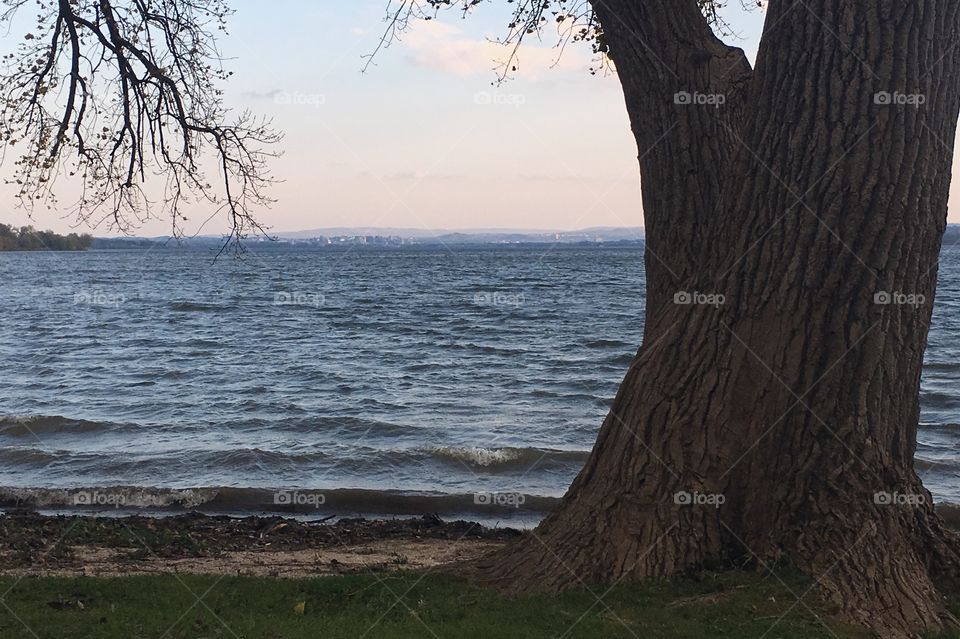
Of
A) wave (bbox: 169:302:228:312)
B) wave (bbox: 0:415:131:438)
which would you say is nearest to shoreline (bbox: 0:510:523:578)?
wave (bbox: 0:415:131:438)

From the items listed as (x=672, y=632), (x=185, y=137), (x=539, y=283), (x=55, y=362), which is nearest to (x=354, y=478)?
(x=185, y=137)

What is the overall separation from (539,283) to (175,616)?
2500 inches

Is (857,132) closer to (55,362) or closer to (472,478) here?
(472,478)

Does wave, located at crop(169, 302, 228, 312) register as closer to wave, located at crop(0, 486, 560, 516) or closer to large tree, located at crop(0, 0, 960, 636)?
wave, located at crop(0, 486, 560, 516)

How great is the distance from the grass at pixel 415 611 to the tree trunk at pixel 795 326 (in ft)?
0.73

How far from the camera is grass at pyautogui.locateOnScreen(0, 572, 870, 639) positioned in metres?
4.95

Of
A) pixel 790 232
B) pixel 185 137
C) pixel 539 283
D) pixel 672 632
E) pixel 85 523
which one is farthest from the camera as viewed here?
pixel 539 283

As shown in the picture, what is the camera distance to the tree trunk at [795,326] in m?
5.16

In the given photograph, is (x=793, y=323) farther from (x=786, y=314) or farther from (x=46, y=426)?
(x=46, y=426)

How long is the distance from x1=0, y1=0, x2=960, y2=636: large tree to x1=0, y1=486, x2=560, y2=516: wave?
6.24m

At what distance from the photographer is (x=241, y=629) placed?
16.8ft

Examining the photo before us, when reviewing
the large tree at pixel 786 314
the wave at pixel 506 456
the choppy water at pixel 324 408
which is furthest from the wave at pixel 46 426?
the large tree at pixel 786 314

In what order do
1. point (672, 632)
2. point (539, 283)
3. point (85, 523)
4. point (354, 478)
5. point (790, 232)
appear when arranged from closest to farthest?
point (672, 632) < point (790, 232) < point (85, 523) < point (354, 478) < point (539, 283)

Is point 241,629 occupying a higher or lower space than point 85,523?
higher
